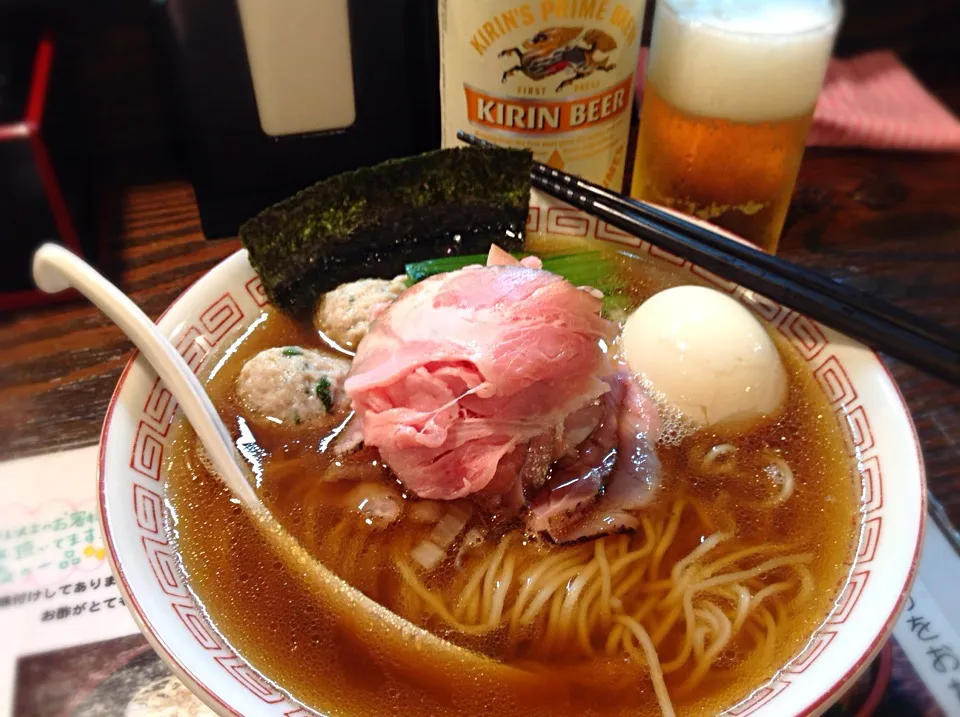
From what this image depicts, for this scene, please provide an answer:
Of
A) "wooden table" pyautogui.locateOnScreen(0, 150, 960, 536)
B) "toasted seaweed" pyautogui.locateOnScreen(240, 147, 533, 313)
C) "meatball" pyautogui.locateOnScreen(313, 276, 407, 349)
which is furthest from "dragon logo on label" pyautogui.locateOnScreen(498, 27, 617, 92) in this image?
"wooden table" pyautogui.locateOnScreen(0, 150, 960, 536)

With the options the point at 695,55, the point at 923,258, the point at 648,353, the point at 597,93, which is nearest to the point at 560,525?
the point at 648,353

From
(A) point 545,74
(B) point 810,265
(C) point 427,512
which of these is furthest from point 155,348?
(B) point 810,265

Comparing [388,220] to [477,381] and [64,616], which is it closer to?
[477,381]

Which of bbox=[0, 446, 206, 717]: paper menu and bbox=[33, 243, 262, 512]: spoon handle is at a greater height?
bbox=[33, 243, 262, 512]: spoon handle

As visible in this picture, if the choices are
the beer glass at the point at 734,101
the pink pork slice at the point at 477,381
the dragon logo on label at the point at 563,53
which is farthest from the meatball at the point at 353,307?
the beer glass at the point at 734,101

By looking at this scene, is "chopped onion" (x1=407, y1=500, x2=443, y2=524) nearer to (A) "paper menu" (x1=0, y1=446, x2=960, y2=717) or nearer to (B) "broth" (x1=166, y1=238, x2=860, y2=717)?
(B) "broth" (x1=166, y1=238, x2=860, y2=717)

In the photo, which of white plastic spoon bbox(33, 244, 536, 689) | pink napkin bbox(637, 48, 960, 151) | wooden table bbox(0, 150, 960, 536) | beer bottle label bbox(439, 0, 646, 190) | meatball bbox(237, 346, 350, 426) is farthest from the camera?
pink napkin bbox(637, 48, 960, 151)

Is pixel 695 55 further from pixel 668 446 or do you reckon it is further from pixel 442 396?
pixel 442 396

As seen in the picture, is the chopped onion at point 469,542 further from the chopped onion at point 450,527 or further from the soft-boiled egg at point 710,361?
the soft-boiled egg at point 710,361

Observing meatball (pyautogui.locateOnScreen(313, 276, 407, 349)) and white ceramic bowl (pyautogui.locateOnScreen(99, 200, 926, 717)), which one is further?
meatball (pyautogui.locateOnScreen(313, 276, 407, 349))
